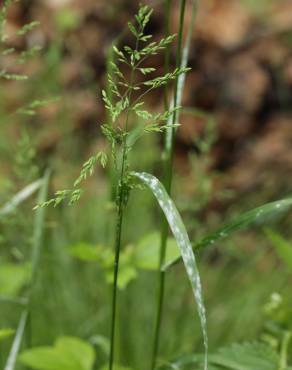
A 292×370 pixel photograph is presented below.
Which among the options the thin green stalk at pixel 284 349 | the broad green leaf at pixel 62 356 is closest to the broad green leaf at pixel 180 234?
the thin green stalk at pixel 284 349

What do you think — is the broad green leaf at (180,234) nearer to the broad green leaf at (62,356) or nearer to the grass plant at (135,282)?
the grass plant at (135,282)

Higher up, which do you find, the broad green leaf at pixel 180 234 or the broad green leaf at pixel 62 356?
the broad green leaf at pixel 180 234

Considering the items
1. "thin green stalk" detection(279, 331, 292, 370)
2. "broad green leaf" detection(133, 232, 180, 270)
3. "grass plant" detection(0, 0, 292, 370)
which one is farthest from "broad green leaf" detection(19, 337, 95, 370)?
"thin green stalk" detection(279, 331, 292, 370)

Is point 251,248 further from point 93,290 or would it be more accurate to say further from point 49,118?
point 49,118

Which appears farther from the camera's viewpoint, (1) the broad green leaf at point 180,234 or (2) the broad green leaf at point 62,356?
(2) the broad green leaf at point 62,356

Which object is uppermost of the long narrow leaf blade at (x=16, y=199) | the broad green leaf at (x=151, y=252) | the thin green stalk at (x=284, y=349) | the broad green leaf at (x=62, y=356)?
the long narrow leaf blade at (x=16, y=199)

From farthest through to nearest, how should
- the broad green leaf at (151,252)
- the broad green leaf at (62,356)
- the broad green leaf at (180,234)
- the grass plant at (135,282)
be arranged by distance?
the broad green leaf at (151,252) → the broad green leaf at (62,356) → the grass plant at (135,282) → the broad green leaf at (180,234)

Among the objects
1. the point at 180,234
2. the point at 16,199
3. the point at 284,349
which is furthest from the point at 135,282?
the point at 180,234

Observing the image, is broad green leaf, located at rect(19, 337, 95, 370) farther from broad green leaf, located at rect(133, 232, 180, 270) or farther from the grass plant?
broad green leaf, located at rect(133, 232, 180, 270)
